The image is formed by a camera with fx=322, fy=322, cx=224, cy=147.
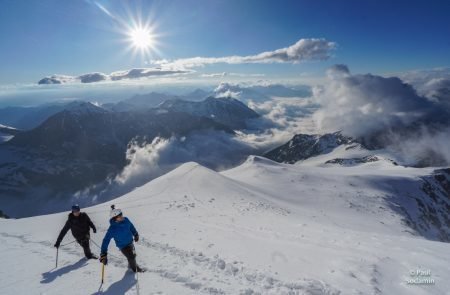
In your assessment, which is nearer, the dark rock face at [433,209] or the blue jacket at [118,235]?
the blue jacket at [118,235]

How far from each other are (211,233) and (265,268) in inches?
324

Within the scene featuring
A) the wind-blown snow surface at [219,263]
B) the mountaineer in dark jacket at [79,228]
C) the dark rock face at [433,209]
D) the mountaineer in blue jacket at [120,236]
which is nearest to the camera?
the wind-blown snow surface at [219,263]

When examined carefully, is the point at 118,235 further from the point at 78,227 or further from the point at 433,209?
the point at 433,209

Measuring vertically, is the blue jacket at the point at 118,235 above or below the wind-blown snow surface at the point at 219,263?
above

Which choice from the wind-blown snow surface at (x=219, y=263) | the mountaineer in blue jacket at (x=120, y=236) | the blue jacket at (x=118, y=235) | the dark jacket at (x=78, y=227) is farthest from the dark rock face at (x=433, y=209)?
the blue jacket at (x=118, y=235)

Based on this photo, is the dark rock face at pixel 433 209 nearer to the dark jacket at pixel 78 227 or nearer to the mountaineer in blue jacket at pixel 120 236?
the dark jacket at pixel 78 227

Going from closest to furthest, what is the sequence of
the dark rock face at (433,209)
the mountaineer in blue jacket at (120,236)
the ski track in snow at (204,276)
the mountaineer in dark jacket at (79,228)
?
the ski track in snow at (204,276) → the mountaineer in blue jacket at (120,236) → the mountaineer in dark jacket at (79,228) → the dark rock face at (433,209)

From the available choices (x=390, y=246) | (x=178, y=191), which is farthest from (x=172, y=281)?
(x=178, y=191)

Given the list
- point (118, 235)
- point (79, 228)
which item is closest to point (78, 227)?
point (79, 228)

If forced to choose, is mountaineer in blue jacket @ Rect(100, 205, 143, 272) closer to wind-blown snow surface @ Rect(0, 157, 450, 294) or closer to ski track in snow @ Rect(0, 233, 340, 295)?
wind-blown snow surface @ Rect(0, 157, 450, 294)

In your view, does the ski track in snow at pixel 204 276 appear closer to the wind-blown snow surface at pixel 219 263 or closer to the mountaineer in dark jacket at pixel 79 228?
the wind-blown snow surface at pixel 219 263

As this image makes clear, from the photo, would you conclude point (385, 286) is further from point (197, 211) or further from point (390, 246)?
point (197, 211)

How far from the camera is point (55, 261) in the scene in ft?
52.2

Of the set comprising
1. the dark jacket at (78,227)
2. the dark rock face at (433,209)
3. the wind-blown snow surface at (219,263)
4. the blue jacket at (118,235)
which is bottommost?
the dark rock face at (433,209)
